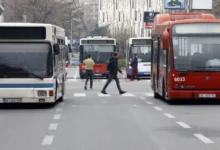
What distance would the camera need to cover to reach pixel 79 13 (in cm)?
9425

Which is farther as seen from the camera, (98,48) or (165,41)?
(98,48)

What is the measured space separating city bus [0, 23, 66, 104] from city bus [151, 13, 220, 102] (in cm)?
399

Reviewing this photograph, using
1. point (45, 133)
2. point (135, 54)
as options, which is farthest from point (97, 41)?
point (45, 133)

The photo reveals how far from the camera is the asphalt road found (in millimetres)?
13284

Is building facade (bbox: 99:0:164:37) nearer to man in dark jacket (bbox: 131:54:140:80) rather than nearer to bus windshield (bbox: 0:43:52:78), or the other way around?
man in dark jacket (bbox: 131:54:140:80)

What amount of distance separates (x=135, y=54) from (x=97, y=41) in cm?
309

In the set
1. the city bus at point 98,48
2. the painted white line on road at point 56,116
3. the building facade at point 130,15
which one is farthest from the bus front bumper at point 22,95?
the building facade at point 130,15

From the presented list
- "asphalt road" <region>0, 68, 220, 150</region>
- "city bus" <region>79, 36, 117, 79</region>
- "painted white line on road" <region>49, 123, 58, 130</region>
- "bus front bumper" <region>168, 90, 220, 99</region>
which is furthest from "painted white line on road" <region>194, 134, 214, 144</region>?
"city bus" <region>79, 36, 117, 79</region>

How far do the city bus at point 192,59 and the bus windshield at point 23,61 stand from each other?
4.10 metres

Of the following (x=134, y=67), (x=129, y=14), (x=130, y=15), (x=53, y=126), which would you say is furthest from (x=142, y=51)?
(x=129, y=14)

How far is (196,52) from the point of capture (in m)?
23.1

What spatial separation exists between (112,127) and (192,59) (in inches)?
289

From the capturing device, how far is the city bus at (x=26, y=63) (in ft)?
70.1

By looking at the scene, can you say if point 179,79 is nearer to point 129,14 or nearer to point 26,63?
point 26,63
